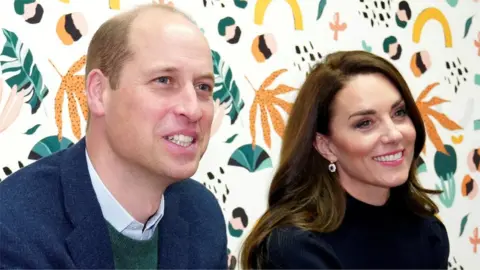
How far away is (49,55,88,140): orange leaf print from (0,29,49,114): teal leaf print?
55 mm

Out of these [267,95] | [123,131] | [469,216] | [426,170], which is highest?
[123,131]

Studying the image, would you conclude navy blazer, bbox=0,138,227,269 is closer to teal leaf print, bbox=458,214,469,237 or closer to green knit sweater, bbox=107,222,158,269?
green knit sweater, bbox=107,222,158,269

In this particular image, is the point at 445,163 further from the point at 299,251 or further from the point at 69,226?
the point at 69,226

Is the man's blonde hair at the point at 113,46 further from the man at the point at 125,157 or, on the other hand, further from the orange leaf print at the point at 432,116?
the orange leaf print at the point at 432,116

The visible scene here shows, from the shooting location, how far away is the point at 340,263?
171 centimetres

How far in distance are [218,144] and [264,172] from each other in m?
0.22

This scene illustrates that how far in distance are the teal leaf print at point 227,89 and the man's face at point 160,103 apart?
848mm

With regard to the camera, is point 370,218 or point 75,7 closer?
point 370,218

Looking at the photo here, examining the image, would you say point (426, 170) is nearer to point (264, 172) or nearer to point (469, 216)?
point (469, 216)

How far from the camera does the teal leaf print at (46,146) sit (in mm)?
1979

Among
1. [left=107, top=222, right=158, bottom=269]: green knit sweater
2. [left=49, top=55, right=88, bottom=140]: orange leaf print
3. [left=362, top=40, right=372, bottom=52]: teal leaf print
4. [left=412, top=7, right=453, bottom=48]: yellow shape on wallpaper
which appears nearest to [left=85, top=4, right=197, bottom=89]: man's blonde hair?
[left=107, top=222, right=158, bottom=269]: green knit sweater

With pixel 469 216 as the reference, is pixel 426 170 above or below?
above

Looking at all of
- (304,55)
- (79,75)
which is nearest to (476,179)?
(304,55)

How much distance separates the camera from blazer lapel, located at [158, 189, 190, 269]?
4.69ft
